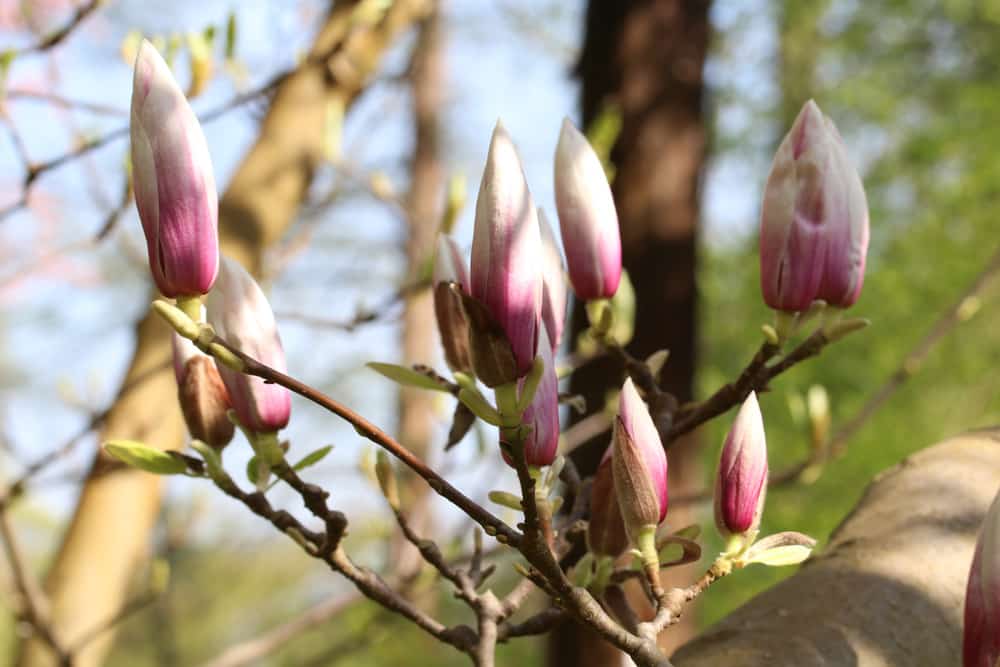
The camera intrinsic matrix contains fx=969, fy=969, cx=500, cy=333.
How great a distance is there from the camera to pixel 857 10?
3869 mm

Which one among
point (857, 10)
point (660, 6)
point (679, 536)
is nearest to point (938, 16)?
point (857, 10)

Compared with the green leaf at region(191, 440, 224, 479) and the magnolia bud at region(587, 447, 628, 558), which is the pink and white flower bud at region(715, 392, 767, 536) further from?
the green leaf at region(191, 440, 224, 479)

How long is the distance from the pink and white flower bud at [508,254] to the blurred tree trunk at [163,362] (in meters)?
0.74

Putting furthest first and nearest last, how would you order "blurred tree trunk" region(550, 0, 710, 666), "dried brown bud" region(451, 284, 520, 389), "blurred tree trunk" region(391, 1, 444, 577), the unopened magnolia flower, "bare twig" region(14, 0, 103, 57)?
"blurred tree trunk" region(391, 1, 444, 577)
"blurred tree trunk" region(550, 0, 710, 666)
"bare twig" region(14, 0, 103, 57)
the unopened magnolia flower
"dried brown bud" region(451, 284, 520, 389)

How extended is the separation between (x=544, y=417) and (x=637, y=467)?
4 centimetres

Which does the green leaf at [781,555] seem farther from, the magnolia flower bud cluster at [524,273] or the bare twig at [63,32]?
the bare twig at [63,32]

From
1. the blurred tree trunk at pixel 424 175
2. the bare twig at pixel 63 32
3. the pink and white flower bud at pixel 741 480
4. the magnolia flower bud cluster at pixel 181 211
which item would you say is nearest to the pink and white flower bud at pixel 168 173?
the magnolia flower bud cluster at pixel 181 211

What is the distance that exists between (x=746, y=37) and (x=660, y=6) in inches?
83.5

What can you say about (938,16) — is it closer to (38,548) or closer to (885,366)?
(885,366)

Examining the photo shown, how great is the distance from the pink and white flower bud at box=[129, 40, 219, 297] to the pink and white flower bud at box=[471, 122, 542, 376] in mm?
99

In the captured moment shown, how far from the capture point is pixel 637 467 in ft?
1.17

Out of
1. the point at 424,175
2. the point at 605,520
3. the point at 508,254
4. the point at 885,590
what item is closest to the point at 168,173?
the point at 508,254

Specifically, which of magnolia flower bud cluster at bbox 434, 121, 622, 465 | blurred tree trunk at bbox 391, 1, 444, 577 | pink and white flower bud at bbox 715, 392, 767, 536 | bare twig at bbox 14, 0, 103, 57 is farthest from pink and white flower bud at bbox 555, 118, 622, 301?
blurred tree trunk at bbox 391, 1, 444, 577

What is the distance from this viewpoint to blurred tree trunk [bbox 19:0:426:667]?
41.4 inches
